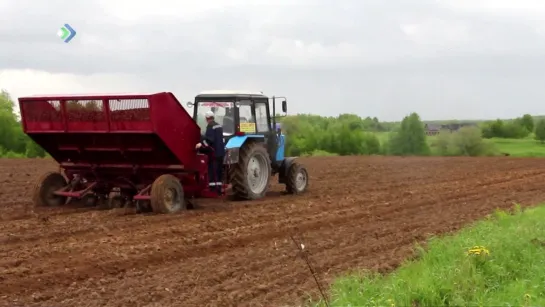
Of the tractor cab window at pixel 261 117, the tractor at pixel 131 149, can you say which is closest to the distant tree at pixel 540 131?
the tractor cab window at pixel 261 117

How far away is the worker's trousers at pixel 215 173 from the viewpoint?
13107mm

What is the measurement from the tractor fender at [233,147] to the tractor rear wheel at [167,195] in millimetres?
1301

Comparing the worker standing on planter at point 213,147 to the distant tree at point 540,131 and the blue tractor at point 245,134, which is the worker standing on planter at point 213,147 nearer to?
the blue tractor at point 245,134

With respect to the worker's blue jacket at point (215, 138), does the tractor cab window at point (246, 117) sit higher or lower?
higher

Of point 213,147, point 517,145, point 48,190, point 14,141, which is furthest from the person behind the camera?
point 517,145

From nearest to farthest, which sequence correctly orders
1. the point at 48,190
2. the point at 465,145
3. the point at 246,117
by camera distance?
the point at 48,190 → the point at 246,117 → the point at 465,145

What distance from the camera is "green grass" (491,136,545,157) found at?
36.9m

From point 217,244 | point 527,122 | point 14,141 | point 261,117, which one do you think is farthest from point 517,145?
point 217,244

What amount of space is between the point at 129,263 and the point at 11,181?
37.2 feet

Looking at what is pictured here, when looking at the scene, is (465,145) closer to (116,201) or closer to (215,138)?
(215,138)

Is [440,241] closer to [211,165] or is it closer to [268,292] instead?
[268,292]

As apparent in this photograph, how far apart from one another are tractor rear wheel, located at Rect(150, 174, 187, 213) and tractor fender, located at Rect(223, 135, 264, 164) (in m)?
1.30

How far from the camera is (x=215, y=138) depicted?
1293 cm

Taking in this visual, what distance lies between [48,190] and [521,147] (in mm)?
32377
